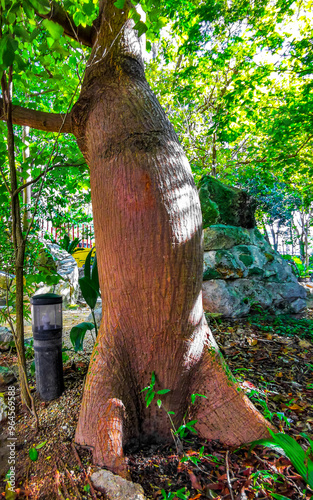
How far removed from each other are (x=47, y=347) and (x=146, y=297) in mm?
1246

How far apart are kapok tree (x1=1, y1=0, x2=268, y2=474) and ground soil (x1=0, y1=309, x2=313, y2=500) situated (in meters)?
0.12

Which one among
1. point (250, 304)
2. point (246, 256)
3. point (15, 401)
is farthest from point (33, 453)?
point (246, 256)

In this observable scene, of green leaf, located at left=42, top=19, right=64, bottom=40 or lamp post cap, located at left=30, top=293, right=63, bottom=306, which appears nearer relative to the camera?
green leaf, located at left=42, top=19, right=64, bottom=40

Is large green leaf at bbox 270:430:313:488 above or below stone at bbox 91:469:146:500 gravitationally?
above

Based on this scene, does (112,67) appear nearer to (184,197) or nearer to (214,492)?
(184,197)

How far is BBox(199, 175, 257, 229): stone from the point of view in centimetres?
456

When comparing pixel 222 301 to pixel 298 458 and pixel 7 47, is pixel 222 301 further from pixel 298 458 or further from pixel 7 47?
pixel 7 47

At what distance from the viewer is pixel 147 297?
5.30ft

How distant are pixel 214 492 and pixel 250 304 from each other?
282 cm

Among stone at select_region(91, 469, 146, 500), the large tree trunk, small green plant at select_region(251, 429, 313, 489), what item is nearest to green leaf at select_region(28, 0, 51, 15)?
the large tree trunk

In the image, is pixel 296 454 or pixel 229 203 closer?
pixel 296 454

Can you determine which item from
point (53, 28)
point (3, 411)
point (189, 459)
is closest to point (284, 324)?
point (189, 459)

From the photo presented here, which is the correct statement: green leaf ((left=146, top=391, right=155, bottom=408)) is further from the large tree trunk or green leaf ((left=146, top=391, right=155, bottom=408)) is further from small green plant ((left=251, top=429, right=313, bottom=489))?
small green plant ((left=251, top=429, right=313, bottom=489))

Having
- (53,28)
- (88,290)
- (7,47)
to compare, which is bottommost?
(88,290)
